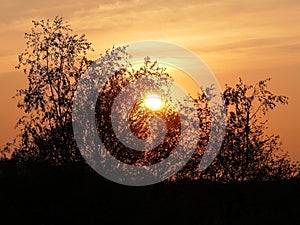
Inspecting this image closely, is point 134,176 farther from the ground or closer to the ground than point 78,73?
closer to the ground

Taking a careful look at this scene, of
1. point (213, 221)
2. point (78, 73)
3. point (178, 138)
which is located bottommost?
point (213, 221)

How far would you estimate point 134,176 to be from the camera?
54.8 metres

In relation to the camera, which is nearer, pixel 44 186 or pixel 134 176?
pixel 44 186

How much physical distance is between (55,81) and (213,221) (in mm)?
20346

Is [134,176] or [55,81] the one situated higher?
[55,81]

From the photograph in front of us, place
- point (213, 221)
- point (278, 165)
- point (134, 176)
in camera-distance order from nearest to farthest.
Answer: point (213, 221), point (134, 176), point (278, 165)

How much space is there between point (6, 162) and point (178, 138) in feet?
49.6

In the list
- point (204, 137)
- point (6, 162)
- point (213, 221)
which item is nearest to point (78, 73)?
point (6, 162)

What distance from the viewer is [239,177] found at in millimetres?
64938

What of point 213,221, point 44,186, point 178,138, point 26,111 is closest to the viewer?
point 213,221

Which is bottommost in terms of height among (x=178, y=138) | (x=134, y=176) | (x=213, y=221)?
(x=213, y=221)

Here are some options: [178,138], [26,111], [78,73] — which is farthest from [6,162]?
[178,138]

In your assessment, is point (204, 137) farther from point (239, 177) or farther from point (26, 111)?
point (26, 111)

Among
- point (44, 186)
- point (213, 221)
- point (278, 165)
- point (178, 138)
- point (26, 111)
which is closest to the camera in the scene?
point (213, 221)
